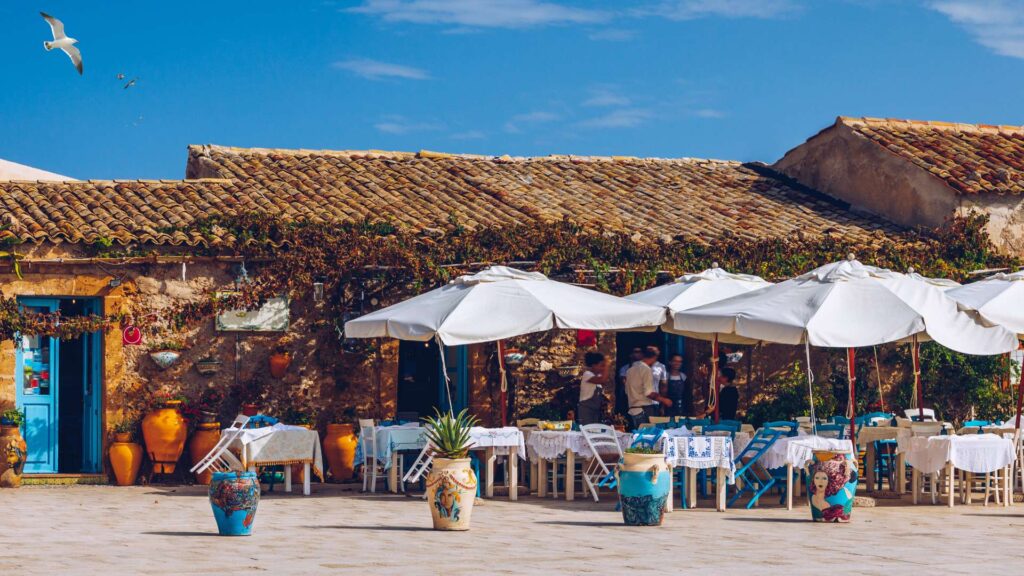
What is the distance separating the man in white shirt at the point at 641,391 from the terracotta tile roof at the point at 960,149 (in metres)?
5.81

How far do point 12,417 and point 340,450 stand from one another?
3.67 metres

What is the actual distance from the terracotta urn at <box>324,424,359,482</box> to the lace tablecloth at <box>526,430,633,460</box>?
9.55 ft

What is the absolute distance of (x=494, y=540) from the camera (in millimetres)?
10727

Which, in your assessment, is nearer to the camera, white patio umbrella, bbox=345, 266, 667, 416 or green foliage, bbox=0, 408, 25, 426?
white patio umbrella, bbox=345, 266, 667, 416

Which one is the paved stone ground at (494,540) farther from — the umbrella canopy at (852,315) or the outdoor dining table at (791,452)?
the umbrella canopy at (852,315)

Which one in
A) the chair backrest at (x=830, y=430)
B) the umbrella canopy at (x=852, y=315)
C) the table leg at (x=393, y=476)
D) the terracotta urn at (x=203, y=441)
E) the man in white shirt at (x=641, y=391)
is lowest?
the table leg at (x=393, y=476)

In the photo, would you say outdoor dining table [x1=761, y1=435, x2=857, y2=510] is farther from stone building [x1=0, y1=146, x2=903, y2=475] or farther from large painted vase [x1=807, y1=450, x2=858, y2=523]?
stone building [x1=0, y1=146, x2=903, y2=475]

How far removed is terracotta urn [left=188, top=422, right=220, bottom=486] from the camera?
1614cm

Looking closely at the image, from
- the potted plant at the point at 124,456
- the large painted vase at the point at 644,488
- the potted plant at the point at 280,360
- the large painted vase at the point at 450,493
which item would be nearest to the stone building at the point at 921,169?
the potted plant at the point at 280,360

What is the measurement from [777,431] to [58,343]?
27.8ft

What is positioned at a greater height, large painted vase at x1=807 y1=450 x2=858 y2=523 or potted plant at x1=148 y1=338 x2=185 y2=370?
potted plant at x1=148 y1=338 x2=185 y2=370

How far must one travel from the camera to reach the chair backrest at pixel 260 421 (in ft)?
50.2

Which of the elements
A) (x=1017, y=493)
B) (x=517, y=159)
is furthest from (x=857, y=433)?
(x=517, y=159)

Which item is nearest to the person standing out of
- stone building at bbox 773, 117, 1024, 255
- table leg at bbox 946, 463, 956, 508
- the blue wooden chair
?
the blue wooden chair
